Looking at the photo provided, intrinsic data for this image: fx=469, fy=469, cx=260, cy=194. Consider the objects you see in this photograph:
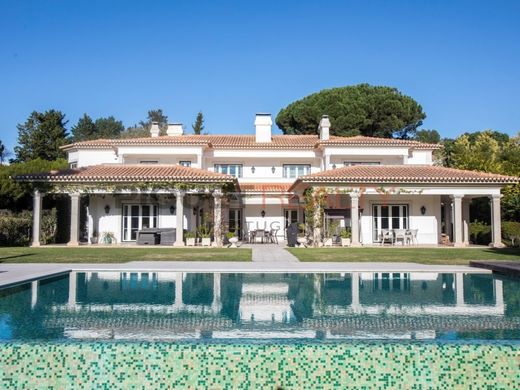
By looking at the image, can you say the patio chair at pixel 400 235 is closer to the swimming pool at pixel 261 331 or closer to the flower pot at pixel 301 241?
the flower pot at pixel 301 241

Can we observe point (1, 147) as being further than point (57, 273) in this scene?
Yes

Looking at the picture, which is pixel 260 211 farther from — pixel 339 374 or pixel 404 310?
pixel 339 374

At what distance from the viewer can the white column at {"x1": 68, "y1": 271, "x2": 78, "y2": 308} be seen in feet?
40.7

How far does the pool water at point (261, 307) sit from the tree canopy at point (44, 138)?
58706 mm

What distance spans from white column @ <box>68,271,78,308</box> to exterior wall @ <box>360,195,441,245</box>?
23716 millimetres

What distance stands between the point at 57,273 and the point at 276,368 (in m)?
13.1

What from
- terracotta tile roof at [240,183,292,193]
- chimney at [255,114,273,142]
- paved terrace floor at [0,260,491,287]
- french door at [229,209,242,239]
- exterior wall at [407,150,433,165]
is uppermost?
chimney at [255,114,273,142]

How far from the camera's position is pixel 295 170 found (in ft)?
142

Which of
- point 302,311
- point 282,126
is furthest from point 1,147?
point 302,311

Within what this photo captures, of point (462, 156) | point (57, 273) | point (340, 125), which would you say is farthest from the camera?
point (340, 125)

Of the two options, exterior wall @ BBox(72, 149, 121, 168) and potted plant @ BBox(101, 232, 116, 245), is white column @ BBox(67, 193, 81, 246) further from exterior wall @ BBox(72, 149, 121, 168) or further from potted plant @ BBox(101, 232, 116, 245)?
exterior wall @ BBox(72, 149, 121, 168)

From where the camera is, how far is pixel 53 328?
9.25m

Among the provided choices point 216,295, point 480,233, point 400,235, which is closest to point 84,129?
point 400,235

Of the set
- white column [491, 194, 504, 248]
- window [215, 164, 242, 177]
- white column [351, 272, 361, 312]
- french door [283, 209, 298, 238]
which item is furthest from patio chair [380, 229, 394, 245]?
white column [351, 272, 361, 312]
